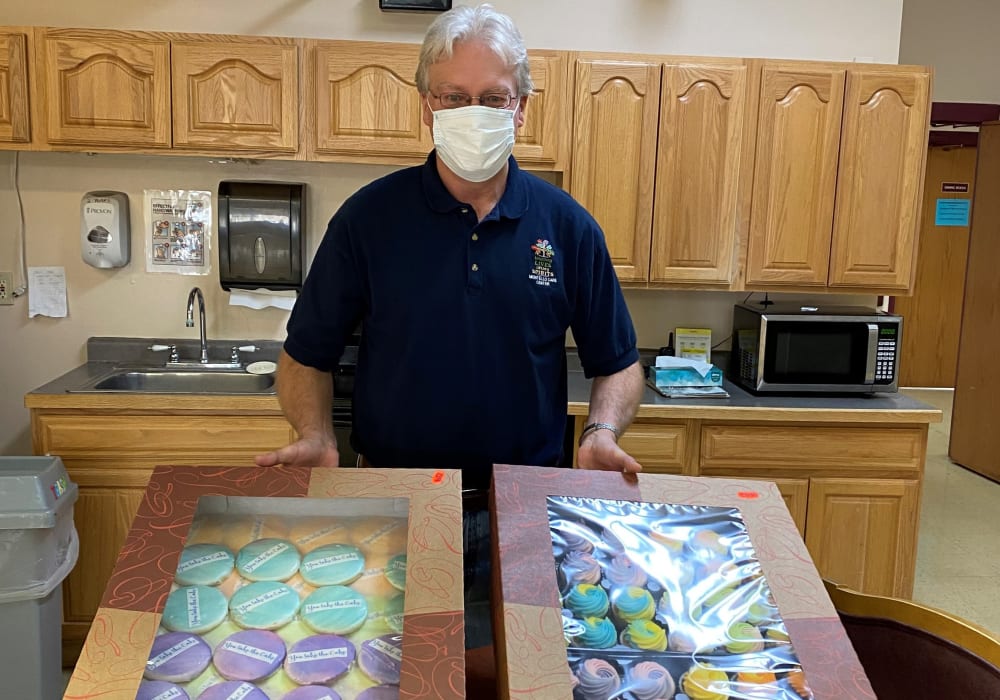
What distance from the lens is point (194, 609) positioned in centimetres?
84

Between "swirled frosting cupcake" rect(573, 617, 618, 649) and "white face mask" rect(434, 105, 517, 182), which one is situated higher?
"white face mask" rect(434, 105, 517, 182)

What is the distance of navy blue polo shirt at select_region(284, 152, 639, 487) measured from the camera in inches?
57.6

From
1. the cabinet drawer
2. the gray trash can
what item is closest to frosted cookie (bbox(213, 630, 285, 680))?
the gray trash can

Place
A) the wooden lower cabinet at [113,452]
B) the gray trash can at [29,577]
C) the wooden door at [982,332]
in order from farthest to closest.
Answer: the wooden door at [982,332] < the wooden lower cabinet at [113,452] < the gray trash can at [29,577]

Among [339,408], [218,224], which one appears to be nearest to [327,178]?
[218,224]

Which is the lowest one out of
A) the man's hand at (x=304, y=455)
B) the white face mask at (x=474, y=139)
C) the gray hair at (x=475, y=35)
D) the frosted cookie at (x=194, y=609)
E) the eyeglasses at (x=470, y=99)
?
the frosted cookie at (x=194, y=609)

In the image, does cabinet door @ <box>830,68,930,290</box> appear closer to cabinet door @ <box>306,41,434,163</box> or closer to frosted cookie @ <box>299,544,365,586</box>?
cabinet door @ <box>306,41,434,163</box>

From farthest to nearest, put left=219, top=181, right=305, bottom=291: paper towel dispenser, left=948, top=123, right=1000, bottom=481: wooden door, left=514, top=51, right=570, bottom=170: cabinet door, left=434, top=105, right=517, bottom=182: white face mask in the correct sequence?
left=948, top=123, right=1000, bottom=481: wooden door
left=219, top=181, right=305, bottom=291: paper towel dispenser
left=514, top=51, right=570, bottom=170: cabinet door
left=434, top=105, right=517, bottom=182: white face mask

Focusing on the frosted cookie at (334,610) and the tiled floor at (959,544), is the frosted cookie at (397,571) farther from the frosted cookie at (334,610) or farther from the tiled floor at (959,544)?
the tiled floor at (959,544)

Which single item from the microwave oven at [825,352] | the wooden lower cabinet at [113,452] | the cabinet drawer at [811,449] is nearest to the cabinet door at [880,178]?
the microwave oven at [825,352]

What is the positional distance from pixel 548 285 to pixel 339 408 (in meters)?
1.66

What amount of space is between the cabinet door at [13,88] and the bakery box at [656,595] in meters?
2.67

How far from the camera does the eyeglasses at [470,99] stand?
1.42 meters

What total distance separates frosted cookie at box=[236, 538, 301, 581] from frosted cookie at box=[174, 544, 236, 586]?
0.01 metres
